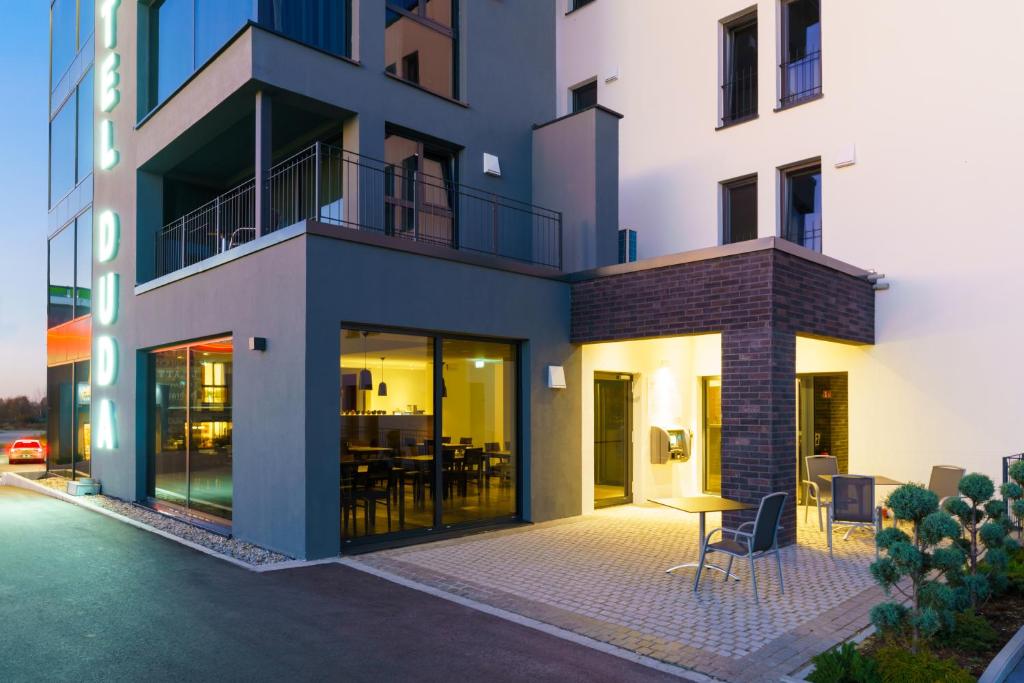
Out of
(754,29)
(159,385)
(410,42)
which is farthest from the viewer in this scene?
(754,29)

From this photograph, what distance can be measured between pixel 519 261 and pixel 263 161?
4112 millimetres

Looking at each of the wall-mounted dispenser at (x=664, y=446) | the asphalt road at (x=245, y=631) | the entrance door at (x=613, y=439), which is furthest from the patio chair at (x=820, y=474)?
the asphalt road at (x=245, y=631)

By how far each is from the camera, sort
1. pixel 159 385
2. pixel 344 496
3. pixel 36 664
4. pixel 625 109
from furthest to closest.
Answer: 1. pixel 625 109
2. pixel 159 385
3. pixel 344 496
4. pixel 36 664

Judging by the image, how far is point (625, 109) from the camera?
1409cm

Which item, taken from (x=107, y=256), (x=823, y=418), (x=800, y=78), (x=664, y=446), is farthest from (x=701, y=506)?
(x=107, y=256)

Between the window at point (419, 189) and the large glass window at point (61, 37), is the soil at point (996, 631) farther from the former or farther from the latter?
the large glass window at point (61, 37)

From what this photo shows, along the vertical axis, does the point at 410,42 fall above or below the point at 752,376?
above

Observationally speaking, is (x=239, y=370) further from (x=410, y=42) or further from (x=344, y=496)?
(x=410, y=42)

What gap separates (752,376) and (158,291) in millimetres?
8844

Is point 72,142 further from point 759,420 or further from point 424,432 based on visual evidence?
point 759,420

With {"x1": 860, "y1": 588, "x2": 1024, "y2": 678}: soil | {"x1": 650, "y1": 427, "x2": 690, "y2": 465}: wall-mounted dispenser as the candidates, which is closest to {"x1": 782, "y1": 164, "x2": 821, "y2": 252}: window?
{"x1": 650, "y1": 427, "x2": 690, "y2": 465}: wall-mounted dispenser

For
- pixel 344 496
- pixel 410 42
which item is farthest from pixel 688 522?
pixel 410 42

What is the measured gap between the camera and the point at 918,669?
161 inches

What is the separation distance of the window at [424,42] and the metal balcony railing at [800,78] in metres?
5.50
